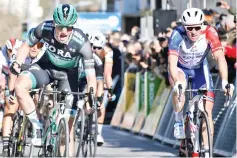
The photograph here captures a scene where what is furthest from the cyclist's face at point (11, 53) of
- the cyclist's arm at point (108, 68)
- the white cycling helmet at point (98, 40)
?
the cyclist's arm at point (108, 68)

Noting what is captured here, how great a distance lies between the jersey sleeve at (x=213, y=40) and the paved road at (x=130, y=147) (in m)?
4.26

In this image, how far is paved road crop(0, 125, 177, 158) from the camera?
18328 mm

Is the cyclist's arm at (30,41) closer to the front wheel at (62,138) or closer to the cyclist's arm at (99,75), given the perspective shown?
the front wheel at (62,138)

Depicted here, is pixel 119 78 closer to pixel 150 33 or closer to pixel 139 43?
pixel 150 33

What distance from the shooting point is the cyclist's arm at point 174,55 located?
534 inches

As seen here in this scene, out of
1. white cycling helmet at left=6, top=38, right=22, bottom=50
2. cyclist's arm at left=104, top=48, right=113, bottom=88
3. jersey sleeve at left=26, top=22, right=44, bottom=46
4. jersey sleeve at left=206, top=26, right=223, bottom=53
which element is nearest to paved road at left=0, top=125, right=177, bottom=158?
cyclist's arm at left=104, top=48, right=113, bottom=88

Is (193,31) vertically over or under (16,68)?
over

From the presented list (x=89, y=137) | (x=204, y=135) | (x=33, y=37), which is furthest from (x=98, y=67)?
(x=204, y=135)

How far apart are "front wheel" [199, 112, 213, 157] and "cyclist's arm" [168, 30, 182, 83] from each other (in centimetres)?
58

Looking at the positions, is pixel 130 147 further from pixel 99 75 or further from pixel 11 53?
pixel 11 53

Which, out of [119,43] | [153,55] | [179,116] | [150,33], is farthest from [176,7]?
[179,116]

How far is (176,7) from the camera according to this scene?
74.8ft

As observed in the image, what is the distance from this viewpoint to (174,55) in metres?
13.8

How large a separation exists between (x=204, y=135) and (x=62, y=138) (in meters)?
1.72
